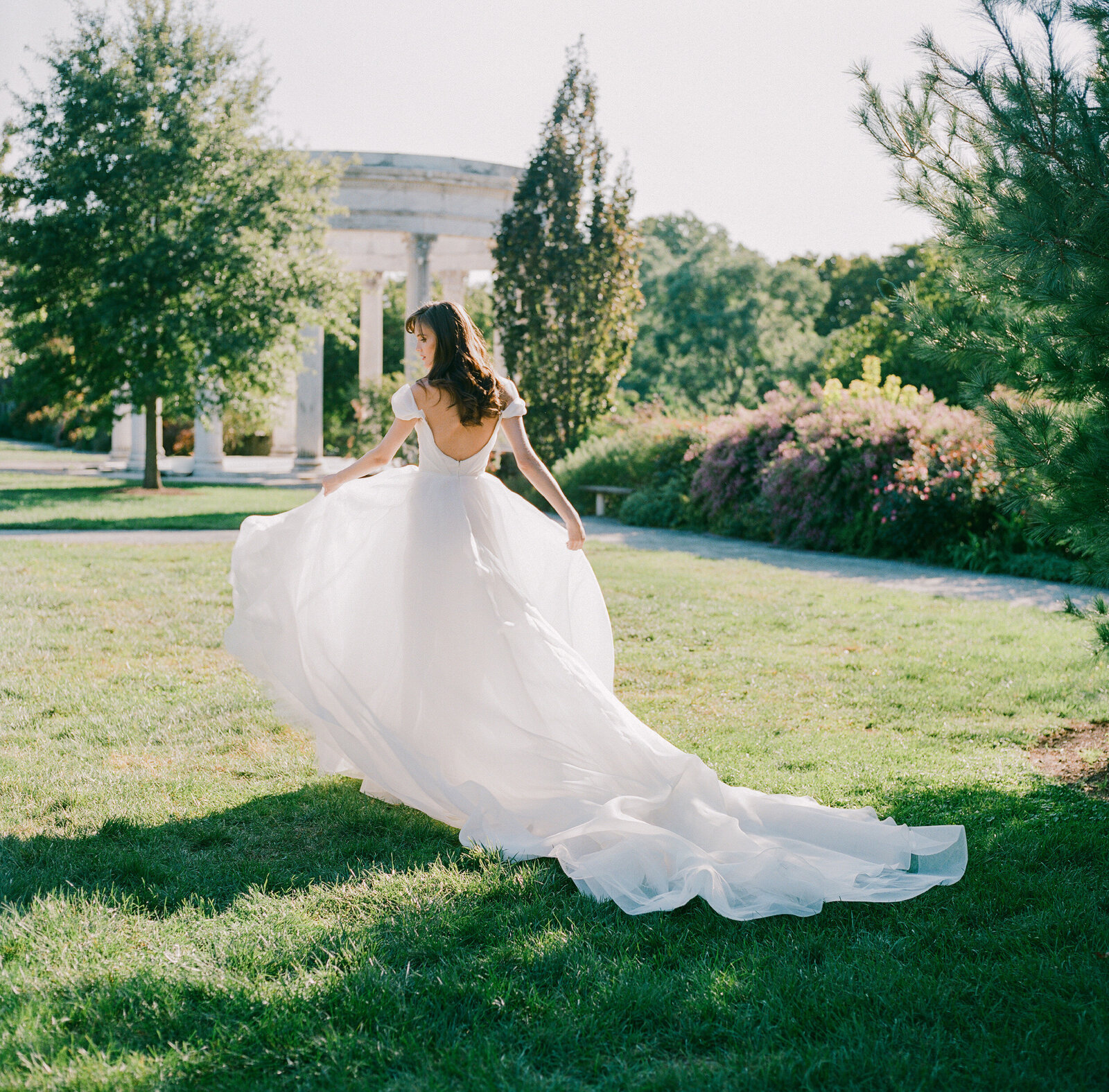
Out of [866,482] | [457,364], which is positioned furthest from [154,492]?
[457,364]

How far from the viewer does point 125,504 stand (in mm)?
18453

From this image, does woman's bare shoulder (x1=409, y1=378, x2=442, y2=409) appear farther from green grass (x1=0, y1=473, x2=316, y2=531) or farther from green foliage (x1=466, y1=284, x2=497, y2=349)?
green foliage (x1=466, y1=284, x2=497, y2=349)

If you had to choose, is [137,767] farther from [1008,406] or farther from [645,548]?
[645,548]

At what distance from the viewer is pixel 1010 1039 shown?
2861mm

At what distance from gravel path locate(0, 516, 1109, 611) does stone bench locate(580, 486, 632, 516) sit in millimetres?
1960

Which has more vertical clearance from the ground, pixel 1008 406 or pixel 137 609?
pixel 1008 406

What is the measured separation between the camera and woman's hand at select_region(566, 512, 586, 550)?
510cm

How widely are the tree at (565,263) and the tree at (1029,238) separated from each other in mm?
16822

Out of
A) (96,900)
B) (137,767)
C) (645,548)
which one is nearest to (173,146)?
(645,548)

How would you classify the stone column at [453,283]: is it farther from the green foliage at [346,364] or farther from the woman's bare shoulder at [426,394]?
the woman's bare shoulder at [426,394]

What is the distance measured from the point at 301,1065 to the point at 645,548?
11975 mm

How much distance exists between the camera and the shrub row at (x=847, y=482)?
42.8 ft

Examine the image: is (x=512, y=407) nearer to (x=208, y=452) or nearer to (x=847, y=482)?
(x=847, y=482)

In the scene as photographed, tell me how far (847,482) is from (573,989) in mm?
12478
